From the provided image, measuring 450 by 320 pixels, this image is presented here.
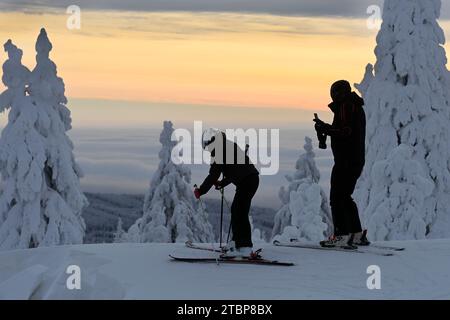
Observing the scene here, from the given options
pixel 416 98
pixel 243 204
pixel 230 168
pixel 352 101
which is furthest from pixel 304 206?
pixel 230 168

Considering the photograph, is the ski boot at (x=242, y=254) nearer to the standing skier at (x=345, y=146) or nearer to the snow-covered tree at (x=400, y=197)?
the standing skier at (x=345, y=146)

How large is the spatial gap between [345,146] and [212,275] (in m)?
3.36

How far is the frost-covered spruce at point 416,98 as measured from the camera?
102ft

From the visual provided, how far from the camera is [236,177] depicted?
42.3 feet

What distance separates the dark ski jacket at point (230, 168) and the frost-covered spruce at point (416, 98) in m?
18.3

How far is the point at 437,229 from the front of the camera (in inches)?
1230

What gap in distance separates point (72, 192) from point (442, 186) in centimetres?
1441

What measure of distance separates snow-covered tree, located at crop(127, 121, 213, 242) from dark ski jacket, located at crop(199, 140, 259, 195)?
3174 centimetres

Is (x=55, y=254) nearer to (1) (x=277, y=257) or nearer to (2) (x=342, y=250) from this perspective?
(1) (x=277, y=257)

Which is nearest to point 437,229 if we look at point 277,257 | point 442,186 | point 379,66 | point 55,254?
point 442,186

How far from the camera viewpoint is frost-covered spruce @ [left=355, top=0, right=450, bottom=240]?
31.0 m

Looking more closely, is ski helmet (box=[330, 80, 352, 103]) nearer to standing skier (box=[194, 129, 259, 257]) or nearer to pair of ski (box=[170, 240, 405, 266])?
standing skier (box=[194, 129, 259, 257])

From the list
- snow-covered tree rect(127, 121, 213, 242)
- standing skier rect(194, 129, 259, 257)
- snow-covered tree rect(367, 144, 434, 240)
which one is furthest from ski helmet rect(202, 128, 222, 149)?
snow-covered tree rect(127, 121, 213, 242)

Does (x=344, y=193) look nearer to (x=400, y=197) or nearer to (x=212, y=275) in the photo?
(x=212, y=275)
